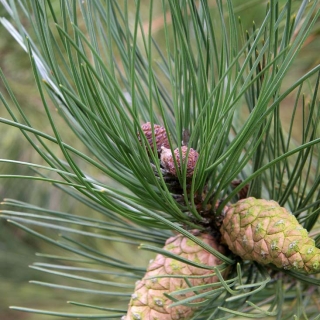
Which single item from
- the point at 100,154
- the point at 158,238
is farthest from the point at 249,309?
the point at 100,154

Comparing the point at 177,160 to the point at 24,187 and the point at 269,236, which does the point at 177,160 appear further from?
the point at 24,187

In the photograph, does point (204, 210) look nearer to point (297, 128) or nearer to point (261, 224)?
→ point (261, 224)

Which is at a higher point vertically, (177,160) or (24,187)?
(24,187)

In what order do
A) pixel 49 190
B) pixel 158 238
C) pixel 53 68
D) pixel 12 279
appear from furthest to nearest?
pixel 12 279, pixel 49 190, pixel 158 238, pixel 53 68

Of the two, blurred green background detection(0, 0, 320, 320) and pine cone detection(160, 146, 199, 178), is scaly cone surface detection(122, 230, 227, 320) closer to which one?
pine cone detection(160, 146, 199, 178)

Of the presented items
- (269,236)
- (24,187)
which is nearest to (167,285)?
(269,236)

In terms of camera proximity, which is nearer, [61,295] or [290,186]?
[290,186]
